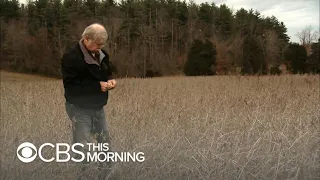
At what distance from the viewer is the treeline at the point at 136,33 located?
9.36 ft

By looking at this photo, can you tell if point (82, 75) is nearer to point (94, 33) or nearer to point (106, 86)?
point (106, 86)

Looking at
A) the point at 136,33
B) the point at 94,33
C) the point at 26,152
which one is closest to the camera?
the point at 94,33

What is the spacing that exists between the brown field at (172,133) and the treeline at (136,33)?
0.18 m

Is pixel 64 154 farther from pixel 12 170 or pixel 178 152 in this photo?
pixel 178 152

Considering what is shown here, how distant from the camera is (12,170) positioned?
2.79 metres

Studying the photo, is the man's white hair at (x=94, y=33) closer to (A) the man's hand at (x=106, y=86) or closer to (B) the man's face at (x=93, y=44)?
(B) the man's face at (x=93, y=44)

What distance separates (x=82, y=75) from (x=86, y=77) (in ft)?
0.10

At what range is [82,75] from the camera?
236cm

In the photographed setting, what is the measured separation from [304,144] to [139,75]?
1654mm

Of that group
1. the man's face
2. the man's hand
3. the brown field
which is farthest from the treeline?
the man's hand

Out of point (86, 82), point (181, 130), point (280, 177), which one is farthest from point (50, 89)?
point (280, 177)

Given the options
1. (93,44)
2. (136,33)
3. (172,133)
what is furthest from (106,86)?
(172,133)

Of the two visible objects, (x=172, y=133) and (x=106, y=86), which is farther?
(x=172, y=133)

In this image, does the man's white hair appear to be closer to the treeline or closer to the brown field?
the treeline
